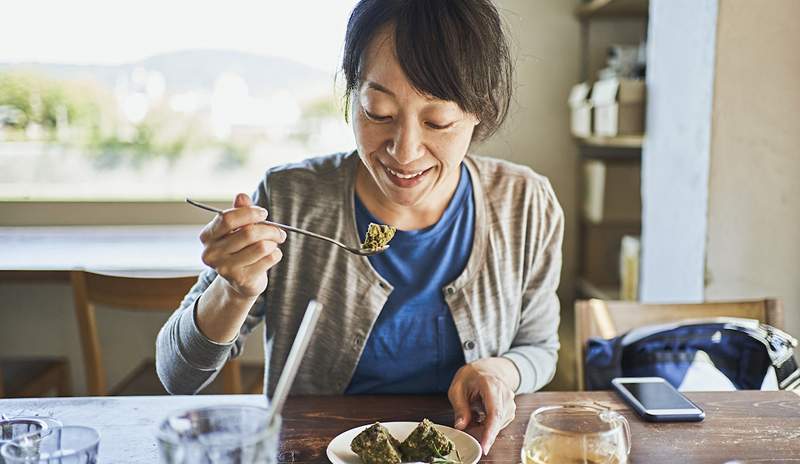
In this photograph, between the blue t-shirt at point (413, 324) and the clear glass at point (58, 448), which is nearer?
the clear glass at point (58, 448)

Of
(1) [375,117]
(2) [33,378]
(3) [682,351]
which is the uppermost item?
(1) [375,117]

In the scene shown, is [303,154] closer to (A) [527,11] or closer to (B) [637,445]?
(A) [527,11]

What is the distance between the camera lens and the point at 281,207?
1.46m

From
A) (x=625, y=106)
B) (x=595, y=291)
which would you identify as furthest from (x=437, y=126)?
(x=595, y=291)

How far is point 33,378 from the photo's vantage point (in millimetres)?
2500

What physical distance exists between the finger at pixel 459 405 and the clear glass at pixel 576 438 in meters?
0.18

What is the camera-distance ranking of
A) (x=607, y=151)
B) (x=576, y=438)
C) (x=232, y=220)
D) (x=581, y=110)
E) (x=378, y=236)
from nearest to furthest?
(x=576, y=438)
(x=232, y=220)
(x=378, y=236)
(x=581, y=110)
(x=607, y=151)

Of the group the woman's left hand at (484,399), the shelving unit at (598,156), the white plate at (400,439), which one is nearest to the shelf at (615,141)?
the shelving unit at (598,156)

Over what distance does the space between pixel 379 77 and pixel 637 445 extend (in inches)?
25.2

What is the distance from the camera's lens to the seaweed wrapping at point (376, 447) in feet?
3.15

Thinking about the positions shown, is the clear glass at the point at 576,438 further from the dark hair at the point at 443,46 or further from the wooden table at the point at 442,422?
the dark hair at the point at 443,46

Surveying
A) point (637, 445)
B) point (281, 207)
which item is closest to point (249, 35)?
point (281, 207)

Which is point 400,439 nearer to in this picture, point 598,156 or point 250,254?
point 250,254

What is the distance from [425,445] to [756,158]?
135cm
